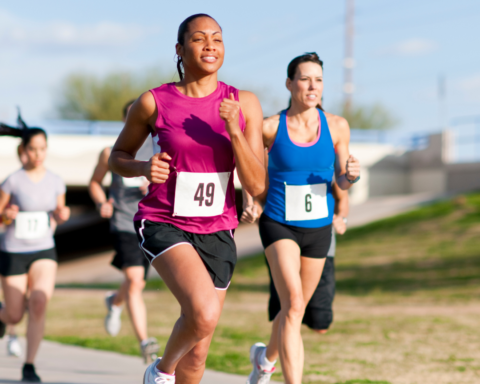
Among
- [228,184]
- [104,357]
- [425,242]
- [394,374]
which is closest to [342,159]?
[228,184]

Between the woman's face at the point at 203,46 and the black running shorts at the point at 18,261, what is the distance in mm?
2883

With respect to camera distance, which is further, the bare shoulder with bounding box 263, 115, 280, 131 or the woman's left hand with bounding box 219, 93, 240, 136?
the bare shoulder with bounding box 263, 115, 280, 131

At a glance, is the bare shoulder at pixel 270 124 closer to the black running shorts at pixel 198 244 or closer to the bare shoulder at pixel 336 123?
the bare shoulder at pixel 336 123

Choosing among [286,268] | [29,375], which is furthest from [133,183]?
[286,268]

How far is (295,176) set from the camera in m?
4.69

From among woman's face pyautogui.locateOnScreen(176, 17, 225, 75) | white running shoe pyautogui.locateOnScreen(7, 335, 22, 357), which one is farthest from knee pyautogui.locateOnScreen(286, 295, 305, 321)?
white running shoe pyautogui.locateOnScreen(7, 335, 22, 357)

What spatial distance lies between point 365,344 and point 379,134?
27.2 metres

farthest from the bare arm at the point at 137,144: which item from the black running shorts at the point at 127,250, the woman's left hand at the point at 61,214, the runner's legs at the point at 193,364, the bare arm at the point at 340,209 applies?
the black running shorts at the point at 127,250

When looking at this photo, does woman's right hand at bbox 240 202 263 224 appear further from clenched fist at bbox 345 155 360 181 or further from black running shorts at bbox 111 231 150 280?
black running shorts at bbox 111 231 150 280

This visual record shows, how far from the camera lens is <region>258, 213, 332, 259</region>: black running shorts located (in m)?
4.66

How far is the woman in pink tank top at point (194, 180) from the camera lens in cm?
341

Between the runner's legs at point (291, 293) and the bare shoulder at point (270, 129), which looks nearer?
the runner's legs at point (291, 293)

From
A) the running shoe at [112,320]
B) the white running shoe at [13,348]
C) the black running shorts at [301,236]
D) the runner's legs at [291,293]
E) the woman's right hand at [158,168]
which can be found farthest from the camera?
the running shoe at [112,320]

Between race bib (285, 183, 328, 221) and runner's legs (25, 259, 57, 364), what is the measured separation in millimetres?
2181
